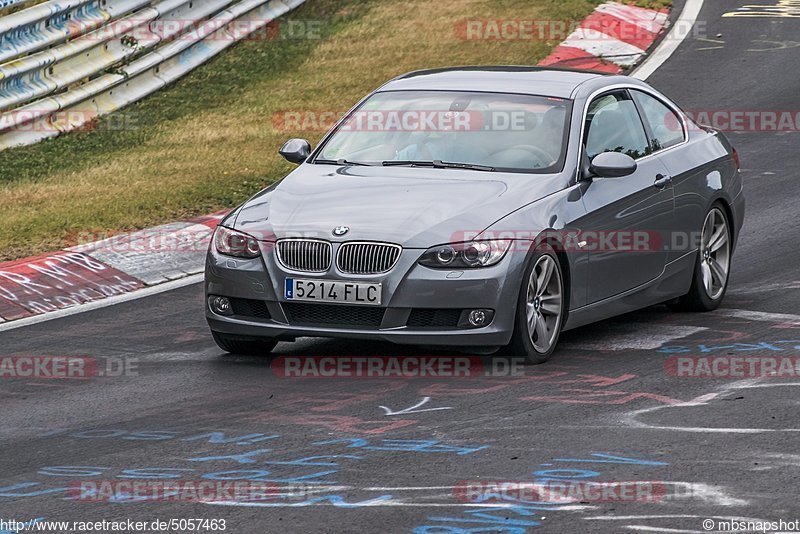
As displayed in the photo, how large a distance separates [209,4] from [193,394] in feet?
37.1

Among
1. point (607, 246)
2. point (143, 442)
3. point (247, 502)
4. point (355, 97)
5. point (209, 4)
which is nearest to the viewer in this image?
point (247, 502)

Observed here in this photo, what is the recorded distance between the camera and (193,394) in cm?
853

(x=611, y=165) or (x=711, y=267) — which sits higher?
(x=611, y=165)

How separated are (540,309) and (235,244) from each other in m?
1.74

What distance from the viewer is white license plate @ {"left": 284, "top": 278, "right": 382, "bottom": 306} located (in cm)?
866

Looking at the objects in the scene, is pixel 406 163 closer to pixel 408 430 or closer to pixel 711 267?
pixel 711 267

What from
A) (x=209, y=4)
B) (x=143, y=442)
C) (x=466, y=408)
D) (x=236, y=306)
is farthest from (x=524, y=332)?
(x=209, y=4)

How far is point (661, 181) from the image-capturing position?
33.3 feet

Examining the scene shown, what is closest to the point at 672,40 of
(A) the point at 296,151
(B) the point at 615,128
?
(B) the point at 615,128

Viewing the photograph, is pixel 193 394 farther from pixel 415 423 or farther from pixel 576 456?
pixel 576 456

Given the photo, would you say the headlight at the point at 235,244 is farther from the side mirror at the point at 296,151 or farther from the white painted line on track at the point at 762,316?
the white painted line on track at the point at 762,316

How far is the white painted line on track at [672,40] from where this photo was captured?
1854cm

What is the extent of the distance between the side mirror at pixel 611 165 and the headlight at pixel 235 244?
203 cm

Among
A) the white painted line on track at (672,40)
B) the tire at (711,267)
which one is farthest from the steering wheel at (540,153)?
the white painted line on track at (672,40)
